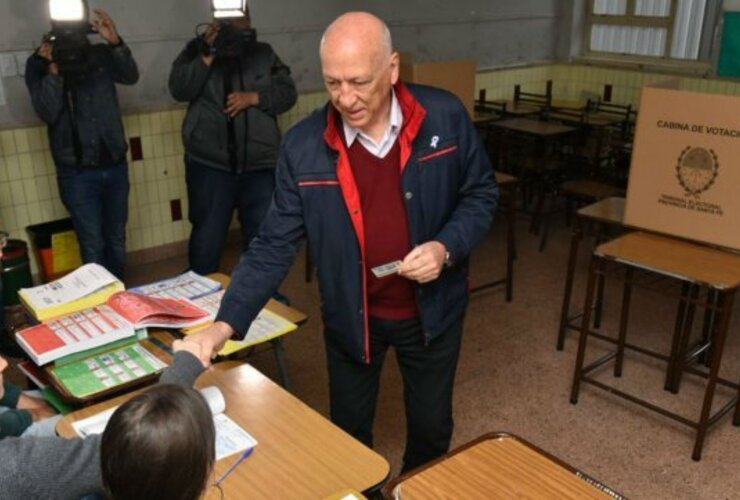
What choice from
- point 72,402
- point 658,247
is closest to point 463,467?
point 72,402

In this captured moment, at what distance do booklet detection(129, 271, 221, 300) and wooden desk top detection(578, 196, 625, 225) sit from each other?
1797 mm

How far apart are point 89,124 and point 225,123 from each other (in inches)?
29.2

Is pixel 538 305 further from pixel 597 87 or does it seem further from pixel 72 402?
pixel 597 87

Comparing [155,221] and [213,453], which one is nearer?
[213,453]

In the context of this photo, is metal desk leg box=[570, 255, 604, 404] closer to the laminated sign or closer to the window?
the laminated sign

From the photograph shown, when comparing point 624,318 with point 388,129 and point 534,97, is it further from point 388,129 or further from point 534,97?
point 534,97

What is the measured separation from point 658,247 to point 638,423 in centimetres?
76

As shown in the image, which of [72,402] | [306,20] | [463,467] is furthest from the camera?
[306,20]

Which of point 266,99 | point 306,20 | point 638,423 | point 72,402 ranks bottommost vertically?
point 638,423

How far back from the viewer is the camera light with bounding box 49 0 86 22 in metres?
3.33

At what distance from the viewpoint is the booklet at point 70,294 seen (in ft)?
7.02

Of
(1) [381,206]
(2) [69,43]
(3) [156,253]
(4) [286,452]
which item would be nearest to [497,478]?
(4) [286,452]

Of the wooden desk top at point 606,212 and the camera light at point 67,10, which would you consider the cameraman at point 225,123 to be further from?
the wooden desk top at point 606,212

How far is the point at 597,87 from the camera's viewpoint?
22.5 ft
